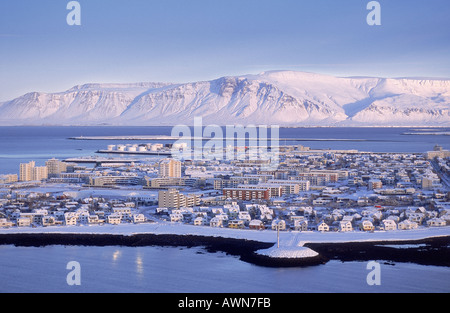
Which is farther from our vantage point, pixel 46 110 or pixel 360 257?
pixel 46 110

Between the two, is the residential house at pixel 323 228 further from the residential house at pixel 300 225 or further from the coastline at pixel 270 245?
the coastline at pixel 270 245

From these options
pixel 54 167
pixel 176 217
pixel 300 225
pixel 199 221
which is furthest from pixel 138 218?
pixel 54 167

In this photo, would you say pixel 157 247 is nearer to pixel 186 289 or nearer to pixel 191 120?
pixel 186 289

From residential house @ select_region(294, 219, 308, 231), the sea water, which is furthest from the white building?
the sea water

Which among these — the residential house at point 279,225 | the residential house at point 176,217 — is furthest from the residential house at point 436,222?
the residential house at point 176,217

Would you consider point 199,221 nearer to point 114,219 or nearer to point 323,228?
point 114,219

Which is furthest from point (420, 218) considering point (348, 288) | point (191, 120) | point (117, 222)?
point (191, 120)

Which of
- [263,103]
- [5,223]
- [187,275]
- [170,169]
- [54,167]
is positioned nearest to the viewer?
[187,275]
